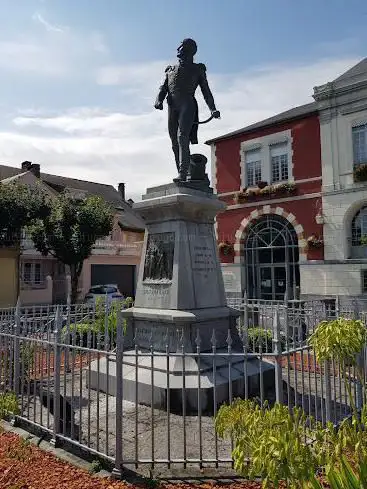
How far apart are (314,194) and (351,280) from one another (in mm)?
4236

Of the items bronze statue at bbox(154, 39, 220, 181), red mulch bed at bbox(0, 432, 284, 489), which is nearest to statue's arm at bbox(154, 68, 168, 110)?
bronze statue at bbox(154, 39, 220, 181)

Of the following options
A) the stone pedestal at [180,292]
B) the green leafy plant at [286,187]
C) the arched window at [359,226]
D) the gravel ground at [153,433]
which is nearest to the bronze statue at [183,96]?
the stone pedestal at [180,292]

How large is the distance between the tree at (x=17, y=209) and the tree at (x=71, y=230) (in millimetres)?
580

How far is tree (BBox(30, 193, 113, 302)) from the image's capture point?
809 inches

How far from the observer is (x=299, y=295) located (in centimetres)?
1928

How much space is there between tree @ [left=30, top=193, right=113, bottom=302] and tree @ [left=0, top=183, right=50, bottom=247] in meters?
0.58

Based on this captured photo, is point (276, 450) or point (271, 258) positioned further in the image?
point (271, 258)

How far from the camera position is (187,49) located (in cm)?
746

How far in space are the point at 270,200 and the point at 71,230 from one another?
9914 millimetres

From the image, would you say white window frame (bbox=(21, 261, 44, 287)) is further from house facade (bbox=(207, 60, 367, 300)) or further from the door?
house facade (bbox=(207, 60, 367, 300))

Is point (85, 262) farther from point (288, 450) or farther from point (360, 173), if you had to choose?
point (288, 450)

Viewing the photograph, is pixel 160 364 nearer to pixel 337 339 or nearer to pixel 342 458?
pixel 337 339

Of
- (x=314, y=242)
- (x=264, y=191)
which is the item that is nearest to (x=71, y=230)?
(x=264, y=191)

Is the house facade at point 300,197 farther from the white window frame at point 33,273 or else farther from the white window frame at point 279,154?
the white window frame at point 33,273
